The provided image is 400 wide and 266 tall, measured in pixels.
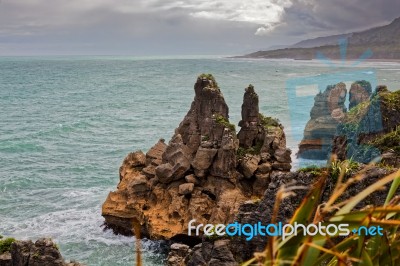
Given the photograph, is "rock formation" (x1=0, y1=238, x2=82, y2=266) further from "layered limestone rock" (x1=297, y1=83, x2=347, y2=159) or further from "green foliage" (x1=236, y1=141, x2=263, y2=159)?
"layered limestone rock" (x1=297, y1=83, x2=347, y2=159)

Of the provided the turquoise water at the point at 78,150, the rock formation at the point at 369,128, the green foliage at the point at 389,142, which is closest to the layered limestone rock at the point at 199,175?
the turquoise water at the point at 78,150

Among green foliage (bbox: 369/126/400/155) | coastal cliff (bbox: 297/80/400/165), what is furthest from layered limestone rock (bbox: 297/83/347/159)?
green foliage (bbox: 369/126/400/155)

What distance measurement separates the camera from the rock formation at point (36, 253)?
1688cm

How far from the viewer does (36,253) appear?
1695 centimetres

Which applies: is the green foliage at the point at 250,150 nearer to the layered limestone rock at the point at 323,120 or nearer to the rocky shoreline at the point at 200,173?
the rocky shoreline at the point at 200,173

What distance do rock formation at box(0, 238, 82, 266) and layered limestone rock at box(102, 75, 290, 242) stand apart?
9537 mm

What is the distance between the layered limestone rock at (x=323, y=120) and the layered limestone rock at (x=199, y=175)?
1541 centimetres

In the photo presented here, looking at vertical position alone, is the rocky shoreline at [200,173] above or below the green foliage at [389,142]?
below

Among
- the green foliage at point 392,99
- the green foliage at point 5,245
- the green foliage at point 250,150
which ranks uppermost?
the green foliage at point 392,99

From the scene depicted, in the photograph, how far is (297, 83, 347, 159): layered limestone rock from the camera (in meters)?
45.4

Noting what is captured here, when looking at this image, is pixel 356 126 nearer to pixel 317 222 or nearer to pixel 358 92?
pixel 358 92

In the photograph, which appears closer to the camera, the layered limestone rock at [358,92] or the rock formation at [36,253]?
the rock formation at [36,253]

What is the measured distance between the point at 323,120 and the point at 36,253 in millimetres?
38269

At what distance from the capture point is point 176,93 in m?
110
